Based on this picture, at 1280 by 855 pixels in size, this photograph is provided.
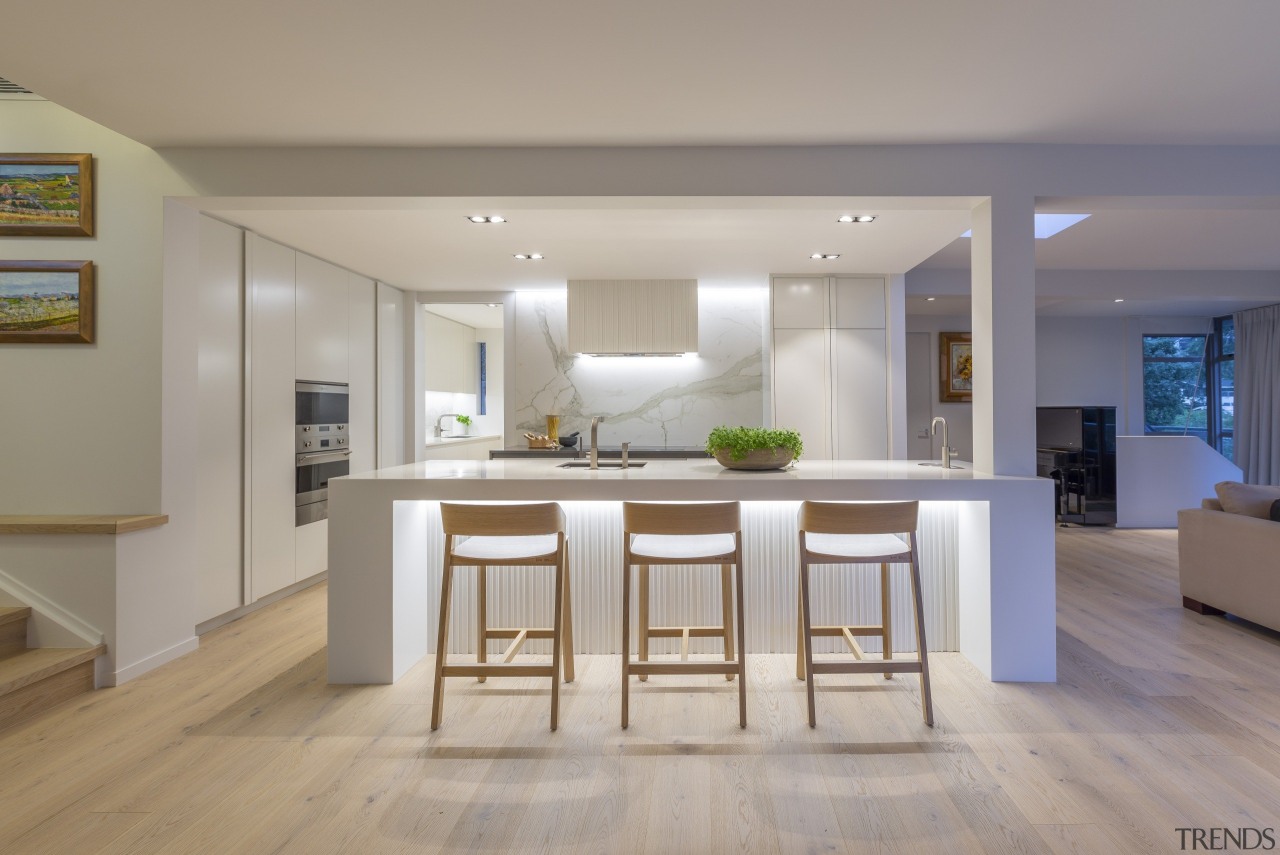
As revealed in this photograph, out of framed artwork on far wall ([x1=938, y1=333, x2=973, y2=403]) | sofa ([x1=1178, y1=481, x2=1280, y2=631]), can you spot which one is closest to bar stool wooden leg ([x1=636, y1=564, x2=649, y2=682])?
sofa ([x1=1178, y1=481, x2=1280, y2=631])

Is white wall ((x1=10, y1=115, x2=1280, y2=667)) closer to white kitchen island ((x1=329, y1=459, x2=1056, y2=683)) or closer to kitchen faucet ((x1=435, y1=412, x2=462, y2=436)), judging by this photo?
white kitchen island ((x1=329, y1=459, x2=1056, y2=683))

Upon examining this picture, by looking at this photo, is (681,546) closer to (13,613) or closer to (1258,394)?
(13,613)

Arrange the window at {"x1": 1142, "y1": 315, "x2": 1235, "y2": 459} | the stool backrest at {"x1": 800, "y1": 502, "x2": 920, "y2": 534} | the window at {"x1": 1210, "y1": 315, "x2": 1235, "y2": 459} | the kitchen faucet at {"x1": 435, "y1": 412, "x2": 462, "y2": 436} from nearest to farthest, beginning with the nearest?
the stool backrest at {"x1": 800, "y1": 502, "x2": 920, "y2": 534} → the kitchen faucet at {"x1": 435, "y1": 412, "x2": 462, "y2": 436} → the window at {"x1": 1210, "y1": 315, "x2": 1235, "y2": 459} → the window at {"x1": 1142, "y1": 315, "x2": 1235, "y2": 459}

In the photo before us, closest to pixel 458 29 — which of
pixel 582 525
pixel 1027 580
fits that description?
pixel 582 525

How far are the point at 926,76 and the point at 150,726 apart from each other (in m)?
4.03

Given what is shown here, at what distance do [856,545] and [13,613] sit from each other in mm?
3742

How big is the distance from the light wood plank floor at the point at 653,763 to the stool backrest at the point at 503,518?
2.57 feet

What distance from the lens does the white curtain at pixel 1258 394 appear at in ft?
24.0

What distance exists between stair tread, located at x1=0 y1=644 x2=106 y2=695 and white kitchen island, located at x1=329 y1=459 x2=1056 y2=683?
1.05m

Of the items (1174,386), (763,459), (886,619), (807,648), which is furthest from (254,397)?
(1174,386)

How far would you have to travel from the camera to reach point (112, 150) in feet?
10.7

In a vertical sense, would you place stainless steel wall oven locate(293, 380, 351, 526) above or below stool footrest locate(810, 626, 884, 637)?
above

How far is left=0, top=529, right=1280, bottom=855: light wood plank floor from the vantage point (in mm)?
1955

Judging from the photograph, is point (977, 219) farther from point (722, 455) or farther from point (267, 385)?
point (267, 385)
